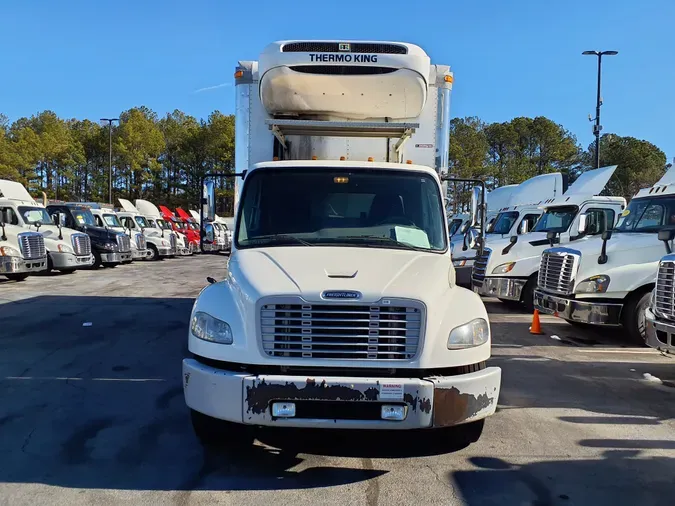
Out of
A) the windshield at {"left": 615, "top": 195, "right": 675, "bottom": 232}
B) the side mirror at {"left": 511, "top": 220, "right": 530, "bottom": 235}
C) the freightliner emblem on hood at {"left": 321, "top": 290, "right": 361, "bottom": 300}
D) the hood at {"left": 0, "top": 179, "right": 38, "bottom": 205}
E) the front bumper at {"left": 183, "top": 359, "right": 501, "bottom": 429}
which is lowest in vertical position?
the front bumper at {"left": 183, "top": 359, "right": 501, "bottom": 429}

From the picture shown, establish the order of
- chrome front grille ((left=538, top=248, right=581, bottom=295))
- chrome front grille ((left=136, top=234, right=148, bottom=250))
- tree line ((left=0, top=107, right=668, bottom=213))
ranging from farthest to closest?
tree line ((left=0, top=107, right=668, bottom=213)) < chrome front grille ((left=136, top=234, right=148, bottom=250)) < chrome front grille ((left=538, top=248, right=581, bottom=295))

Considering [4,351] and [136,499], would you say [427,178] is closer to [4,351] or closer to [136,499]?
[136,499]

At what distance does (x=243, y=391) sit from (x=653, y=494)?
272cm

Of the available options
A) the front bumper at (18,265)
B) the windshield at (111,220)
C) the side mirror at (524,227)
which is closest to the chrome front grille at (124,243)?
the windshield at (111,220)

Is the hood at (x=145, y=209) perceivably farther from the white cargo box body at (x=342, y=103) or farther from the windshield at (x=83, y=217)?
the white cargo box body at (x=342, y=103)

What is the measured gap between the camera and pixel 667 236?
25.5ft

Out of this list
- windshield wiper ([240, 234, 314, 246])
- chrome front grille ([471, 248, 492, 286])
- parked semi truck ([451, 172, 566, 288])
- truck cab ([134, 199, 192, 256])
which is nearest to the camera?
windshield wiper ([240, 234, 314, 246])

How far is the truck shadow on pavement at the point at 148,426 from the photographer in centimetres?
396

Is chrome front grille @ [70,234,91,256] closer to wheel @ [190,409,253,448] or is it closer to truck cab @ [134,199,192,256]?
truck cab @ [134,199,192,256]

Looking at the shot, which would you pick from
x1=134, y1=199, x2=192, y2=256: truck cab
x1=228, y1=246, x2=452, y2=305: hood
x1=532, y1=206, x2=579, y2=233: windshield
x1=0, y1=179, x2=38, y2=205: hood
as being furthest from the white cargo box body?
x1=134, y1=199, x2=192, y2=256: truck cab

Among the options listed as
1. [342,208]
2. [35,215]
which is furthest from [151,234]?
[342,208]

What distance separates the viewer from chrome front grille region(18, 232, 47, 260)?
15406mm

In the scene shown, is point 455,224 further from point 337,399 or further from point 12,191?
point 337,399

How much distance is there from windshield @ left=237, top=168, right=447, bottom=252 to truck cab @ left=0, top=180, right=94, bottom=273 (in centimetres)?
1380
